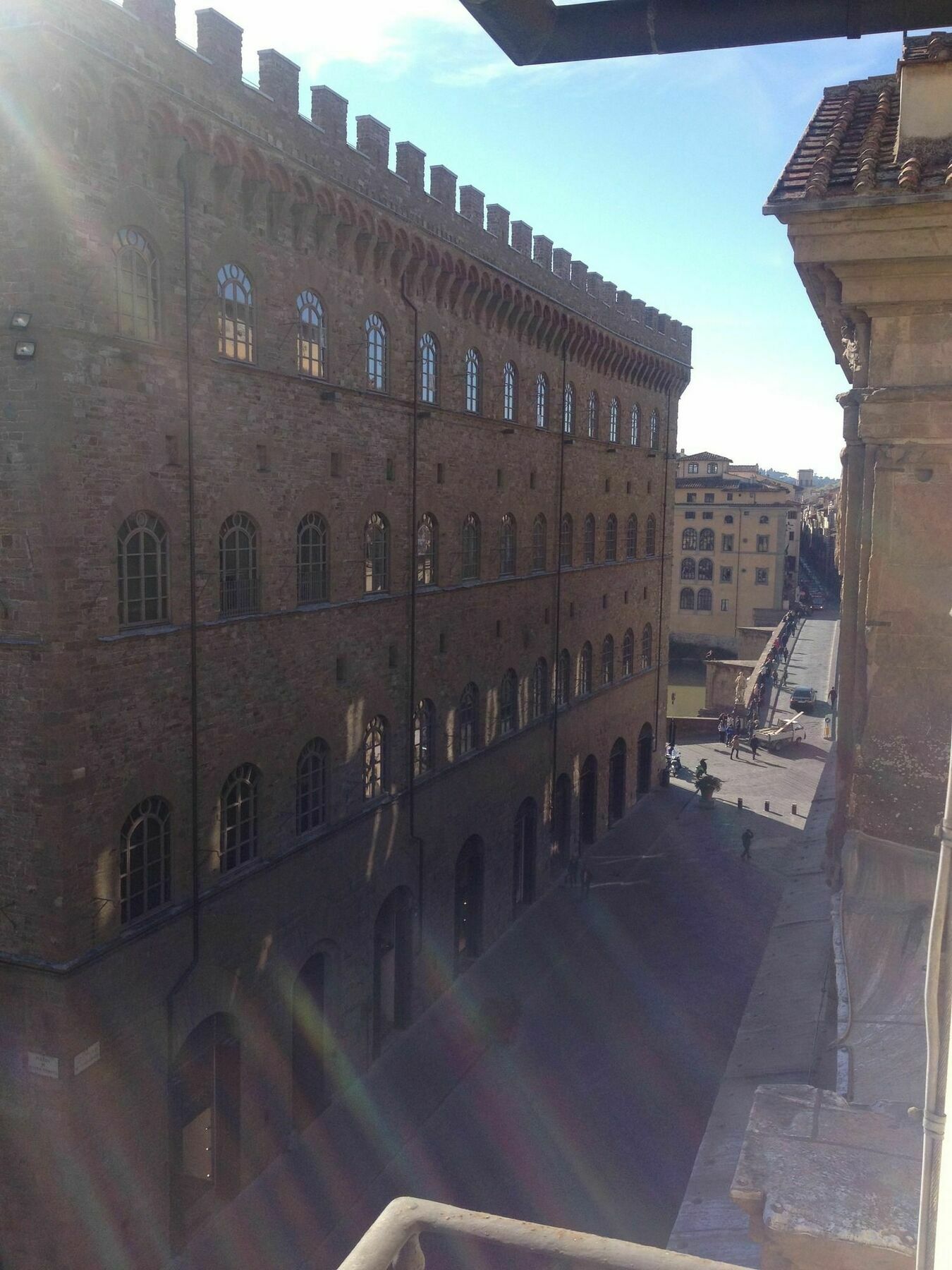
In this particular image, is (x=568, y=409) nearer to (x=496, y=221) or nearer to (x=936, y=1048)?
(x=496, y=221)

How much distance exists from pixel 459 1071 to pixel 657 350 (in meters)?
22.7

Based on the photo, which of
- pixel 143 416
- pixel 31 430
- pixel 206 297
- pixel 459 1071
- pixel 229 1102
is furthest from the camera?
pixel 459 1071

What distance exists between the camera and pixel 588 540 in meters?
29.9

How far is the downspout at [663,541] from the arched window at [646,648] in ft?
2.73

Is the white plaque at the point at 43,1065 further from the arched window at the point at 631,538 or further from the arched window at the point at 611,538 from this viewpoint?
the arched window at the point at 631,538

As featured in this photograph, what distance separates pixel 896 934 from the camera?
6891mm

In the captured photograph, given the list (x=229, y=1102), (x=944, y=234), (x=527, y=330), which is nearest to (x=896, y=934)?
(x=944, y=234)

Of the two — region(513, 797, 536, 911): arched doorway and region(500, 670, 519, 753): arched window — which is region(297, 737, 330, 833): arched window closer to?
region(500, 670, 519, 753): arched window

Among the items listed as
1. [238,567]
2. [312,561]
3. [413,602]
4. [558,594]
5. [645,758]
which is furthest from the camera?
[645,758]

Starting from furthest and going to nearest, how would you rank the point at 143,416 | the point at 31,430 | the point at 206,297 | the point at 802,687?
the point at 802,687 < the point at 206,297 < the point at 143,416 < the point at 31,430

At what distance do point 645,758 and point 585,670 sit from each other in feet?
25.7

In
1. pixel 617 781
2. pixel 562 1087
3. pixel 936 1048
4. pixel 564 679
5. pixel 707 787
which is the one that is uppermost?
pixel 936 1048

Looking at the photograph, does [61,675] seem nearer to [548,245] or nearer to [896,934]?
[896,934]

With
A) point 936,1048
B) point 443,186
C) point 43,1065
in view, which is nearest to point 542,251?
point 443,186
